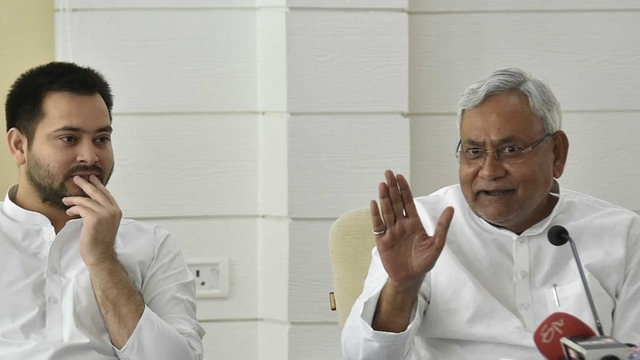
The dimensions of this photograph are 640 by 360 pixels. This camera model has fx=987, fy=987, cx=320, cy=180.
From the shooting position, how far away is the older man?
7.39ft

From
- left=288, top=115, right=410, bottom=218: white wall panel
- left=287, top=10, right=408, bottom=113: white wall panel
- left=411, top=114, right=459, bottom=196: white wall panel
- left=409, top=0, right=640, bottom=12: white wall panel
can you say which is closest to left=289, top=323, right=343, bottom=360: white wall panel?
left=288, top=115, right=410, bottom=218: white wall panel

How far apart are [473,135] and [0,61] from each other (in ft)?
4.85

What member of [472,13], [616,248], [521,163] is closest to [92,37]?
[472,13]

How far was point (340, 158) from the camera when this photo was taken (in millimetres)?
2930

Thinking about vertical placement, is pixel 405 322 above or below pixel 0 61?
below

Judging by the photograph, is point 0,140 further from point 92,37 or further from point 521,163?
point 521,163

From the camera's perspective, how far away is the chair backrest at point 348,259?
2.41 m

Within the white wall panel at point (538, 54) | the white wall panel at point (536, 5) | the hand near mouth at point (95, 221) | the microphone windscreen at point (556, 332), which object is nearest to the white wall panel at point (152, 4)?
the white wall panel at point (538, 54)

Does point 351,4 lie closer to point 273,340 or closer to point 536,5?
point 536,5

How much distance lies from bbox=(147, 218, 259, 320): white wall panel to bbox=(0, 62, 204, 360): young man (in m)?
0.58

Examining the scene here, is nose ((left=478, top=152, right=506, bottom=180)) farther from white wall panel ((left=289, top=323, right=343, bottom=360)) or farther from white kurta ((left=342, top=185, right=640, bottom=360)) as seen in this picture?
white wall panel ((left=289, top=323, right=343, bottom=360))

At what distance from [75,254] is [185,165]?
0.74m

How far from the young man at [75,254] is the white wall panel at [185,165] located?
557mm

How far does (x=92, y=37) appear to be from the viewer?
295 centimetres
